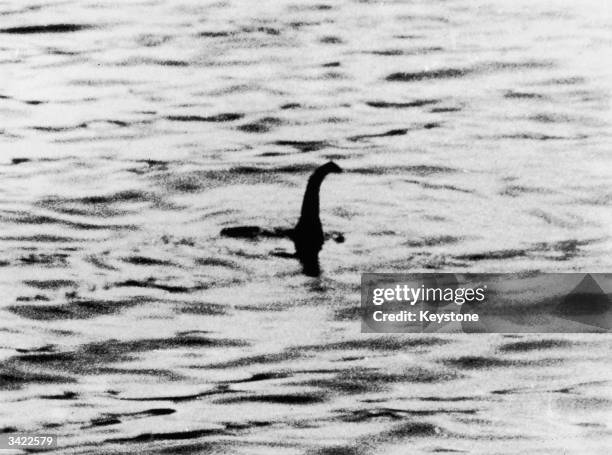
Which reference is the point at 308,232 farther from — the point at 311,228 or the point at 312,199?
the point at 312,199

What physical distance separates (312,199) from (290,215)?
0.48 meters

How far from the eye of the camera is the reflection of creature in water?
6.07m

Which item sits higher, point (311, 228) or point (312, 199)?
point (312, 199)

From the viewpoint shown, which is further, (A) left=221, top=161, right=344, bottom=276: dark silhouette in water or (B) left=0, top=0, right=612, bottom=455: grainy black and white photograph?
(A) left=221, top=161, right=344, bottom=276: dark silhouette in water

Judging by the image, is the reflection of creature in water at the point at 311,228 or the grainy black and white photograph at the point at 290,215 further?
Result: the reflection of creature in water at the point at 311,228

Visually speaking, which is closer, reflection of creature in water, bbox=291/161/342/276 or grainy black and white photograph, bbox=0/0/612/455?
grainy black and white photograph, bbox=0/0/612/455

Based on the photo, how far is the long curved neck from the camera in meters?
6.09

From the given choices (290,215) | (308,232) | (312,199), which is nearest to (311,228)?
(308,232)

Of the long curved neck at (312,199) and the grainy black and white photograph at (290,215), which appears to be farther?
the long curved neck at (312,199)

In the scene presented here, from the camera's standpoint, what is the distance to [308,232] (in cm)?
622

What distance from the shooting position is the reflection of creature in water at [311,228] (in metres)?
6.07

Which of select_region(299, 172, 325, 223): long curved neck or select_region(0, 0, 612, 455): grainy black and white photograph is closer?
select_region(0, 0, 612, 455): grainy black and white photograph

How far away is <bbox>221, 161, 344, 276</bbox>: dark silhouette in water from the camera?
6.08 meters

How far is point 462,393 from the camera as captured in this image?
5.06 m
